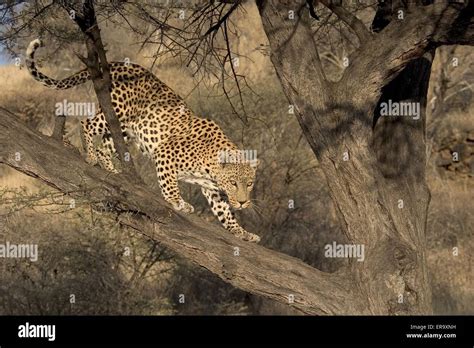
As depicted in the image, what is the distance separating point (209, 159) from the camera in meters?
9.41

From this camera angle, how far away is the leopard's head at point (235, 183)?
9.14 meters

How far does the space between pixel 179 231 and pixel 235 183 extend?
2.25 m

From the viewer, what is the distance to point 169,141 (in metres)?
9.53

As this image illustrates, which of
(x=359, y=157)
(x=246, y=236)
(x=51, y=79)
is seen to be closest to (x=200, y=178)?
(x=246, y=236)

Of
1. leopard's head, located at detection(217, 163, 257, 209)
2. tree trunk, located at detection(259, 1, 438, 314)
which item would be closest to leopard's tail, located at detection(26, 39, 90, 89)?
leopard's head, located at detection(217, 163, 257, 209)

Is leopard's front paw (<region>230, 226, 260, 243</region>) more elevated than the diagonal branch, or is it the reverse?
the diagonal branch

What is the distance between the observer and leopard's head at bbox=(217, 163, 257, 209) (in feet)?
30.0

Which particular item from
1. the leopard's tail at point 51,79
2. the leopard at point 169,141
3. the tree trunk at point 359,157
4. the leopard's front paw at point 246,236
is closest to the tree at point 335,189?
the tree trunk at point 359,157

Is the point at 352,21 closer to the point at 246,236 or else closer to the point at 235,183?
the point at 235,183

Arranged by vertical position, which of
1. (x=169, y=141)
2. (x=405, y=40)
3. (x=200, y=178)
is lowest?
(x=200, y=178)

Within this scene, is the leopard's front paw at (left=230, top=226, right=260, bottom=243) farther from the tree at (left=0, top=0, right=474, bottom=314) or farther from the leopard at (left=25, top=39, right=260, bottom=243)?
the tree at (left=0, top=0, right=474, bottom=314)

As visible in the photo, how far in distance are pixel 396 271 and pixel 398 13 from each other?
1791 millimetres
